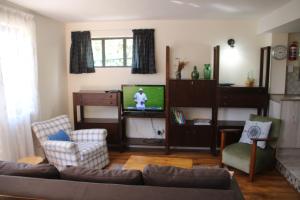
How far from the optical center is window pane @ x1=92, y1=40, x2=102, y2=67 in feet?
15.3

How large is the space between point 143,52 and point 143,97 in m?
0.83

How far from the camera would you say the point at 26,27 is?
343 centimetres

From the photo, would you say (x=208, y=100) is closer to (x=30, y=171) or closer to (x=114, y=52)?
(x=114, y=52)

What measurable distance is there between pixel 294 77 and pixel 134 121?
9.90 ft

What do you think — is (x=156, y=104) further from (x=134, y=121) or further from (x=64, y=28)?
(x=64, y=28)

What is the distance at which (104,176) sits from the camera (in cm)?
167

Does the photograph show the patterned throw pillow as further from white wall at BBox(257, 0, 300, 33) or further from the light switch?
white wall at BBox(257, 0, 300, 33)

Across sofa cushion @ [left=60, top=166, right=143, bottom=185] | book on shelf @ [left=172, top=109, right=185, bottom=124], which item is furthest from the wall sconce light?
sofa cushion @ [left=60, top=166, right=143, bottom=185]

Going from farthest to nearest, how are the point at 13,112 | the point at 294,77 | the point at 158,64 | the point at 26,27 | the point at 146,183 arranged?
the point at 158,64 → the point at 294,77 → the point at 26,27 → the point at 13,112 → the point at 146,183

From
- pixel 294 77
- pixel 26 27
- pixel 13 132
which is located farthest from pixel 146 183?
pixel 294 77

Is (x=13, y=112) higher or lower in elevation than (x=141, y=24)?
lower

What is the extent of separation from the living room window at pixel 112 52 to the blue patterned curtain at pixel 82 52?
5.1 inches

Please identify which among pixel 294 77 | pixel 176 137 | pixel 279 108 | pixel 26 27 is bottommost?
pixel 176 137

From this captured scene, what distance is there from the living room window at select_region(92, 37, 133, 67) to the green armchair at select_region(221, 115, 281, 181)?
2287 millimetres
